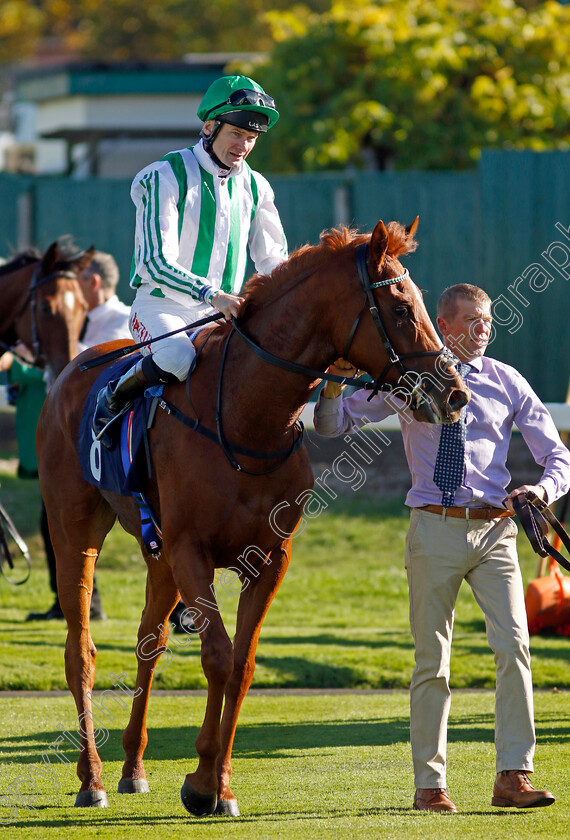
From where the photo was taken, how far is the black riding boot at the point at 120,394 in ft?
13.8

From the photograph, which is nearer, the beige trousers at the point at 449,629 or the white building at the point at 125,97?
the beige trousers at the point at 449,629

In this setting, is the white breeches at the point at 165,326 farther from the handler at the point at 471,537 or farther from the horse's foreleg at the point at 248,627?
the horse's foreleg at the point at 248,627

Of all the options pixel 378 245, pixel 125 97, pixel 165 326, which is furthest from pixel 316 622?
pixel 125 97

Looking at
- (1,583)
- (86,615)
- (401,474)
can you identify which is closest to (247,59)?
(401,474)

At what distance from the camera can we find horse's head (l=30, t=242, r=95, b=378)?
7004mm

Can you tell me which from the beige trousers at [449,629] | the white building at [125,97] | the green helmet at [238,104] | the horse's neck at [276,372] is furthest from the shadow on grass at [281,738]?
the white building at [125,97]

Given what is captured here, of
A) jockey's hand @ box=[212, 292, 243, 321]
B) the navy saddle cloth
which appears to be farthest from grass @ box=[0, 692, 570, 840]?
jockey's hand @ box=[212, 292, 243, 321]

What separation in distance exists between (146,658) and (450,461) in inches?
56.9

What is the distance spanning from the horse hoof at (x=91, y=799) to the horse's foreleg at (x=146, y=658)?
15 cm

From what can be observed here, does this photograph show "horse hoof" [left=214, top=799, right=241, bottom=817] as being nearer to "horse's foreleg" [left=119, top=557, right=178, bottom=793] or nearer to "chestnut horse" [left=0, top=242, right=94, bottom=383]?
"horse's foreleg" [left=119, top=557, right=178, bottom=793]

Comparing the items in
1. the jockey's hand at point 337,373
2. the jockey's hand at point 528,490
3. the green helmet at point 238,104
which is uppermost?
the green helmet at point 238,104

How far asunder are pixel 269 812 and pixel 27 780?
107cm

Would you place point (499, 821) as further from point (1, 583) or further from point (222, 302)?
point (1, 583)

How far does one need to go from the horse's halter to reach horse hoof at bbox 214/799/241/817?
369cm
